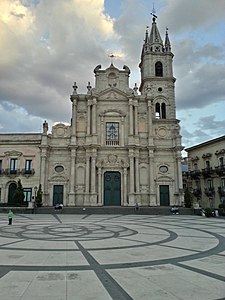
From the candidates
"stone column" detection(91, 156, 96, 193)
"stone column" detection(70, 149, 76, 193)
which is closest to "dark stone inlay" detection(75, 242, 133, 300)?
"stone column" detection(91, 156, 96, 193)

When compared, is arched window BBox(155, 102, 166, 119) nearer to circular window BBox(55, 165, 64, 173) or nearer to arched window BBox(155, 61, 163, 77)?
arched window BBox(155, 61, 163, 77)

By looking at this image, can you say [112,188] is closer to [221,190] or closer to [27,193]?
[27,193]

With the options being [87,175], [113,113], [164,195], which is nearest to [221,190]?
[164,195]

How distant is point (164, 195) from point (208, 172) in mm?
9801

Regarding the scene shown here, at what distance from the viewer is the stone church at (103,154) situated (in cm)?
4034

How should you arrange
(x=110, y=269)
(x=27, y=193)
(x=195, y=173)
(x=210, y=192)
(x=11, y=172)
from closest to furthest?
(x=110, y=269) < (x=27, y=193) < (x=11, y=172) < (x=210, y=192) < (x=195, y=173)

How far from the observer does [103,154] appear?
138ft

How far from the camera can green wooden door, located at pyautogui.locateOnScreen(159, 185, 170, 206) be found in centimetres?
4109

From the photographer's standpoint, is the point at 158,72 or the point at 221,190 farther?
the point at 158,72

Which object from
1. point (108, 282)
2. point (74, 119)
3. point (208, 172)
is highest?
point (74, 119)

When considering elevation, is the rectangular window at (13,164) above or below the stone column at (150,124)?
below

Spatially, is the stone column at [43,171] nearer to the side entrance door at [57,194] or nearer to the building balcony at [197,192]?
the side entrance door at [57,194]

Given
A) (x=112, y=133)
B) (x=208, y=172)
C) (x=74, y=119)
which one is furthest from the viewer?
(x=208, y=172)

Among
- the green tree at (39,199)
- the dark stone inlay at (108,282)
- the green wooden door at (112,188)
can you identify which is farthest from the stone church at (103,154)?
the dark stone inlay at (108,282)
